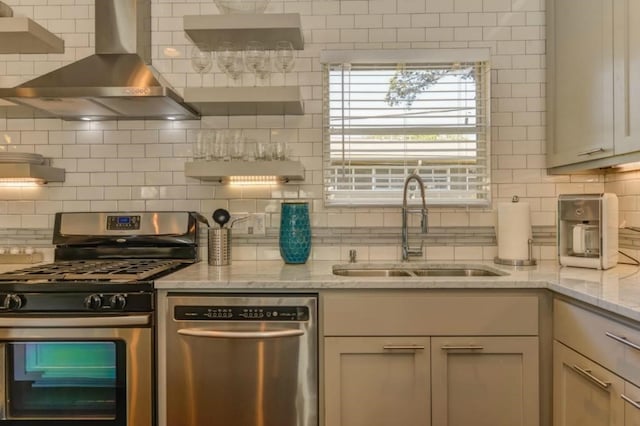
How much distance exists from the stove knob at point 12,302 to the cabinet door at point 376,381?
1.24 m

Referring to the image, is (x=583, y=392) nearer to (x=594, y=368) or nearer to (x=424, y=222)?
(x=594, y=368)

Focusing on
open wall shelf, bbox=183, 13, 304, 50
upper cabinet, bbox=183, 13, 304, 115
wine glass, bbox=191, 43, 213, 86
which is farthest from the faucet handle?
wine glass, bbox=191, 43, 213, 86

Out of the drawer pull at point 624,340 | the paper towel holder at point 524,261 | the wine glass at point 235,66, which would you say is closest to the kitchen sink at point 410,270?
the paper towel holder at point 524,261

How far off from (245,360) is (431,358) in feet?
2.50

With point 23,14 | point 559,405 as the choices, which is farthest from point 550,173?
point 23,14

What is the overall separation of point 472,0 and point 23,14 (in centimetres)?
251

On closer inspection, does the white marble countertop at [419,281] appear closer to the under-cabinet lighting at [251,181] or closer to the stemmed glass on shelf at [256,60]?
the under-cabinet lighting at [251,181]

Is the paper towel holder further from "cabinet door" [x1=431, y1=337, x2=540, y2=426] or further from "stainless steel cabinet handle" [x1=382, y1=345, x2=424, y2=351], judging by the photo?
"stainless steel cabinet handle" [x1=382, y1=345, x2=424, y2=351]

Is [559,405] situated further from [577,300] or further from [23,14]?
[23,14]

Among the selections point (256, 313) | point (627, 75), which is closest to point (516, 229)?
point (627, 75)

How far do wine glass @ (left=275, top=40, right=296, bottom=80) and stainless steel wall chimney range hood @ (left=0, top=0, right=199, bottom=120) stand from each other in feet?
1.73

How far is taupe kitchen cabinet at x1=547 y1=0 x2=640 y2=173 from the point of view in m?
1.79

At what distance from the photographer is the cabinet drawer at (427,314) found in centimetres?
188

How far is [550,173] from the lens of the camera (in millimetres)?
2508
